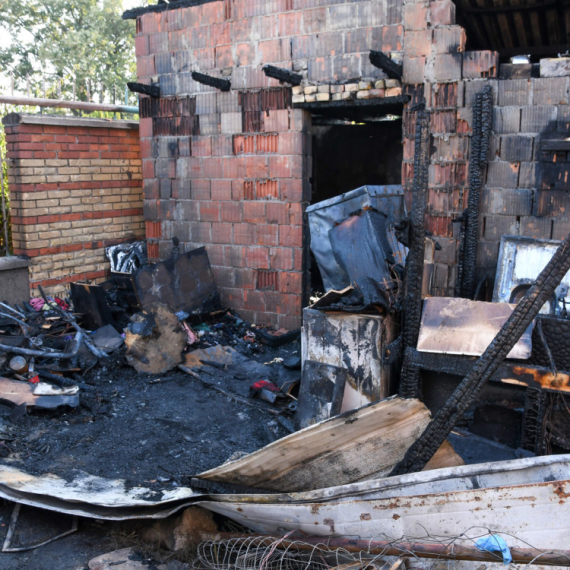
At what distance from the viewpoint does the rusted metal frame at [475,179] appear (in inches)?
227

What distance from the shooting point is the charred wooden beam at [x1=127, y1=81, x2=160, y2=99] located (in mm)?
7926

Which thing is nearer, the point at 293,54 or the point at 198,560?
the point at 198,560

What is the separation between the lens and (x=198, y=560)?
3.51m

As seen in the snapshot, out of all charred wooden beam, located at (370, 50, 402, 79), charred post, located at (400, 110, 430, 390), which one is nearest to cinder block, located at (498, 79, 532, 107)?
charred wooden beam, located at (370, 50, 402, 79)

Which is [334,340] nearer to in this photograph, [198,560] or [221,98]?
[198,560]

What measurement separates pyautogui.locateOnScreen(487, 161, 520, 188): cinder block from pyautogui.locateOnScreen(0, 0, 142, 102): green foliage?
17.9 m

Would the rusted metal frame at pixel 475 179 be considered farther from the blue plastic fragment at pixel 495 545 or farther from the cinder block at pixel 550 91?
the blue plastic fragment at pixel 495 545

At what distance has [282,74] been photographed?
6781 mm

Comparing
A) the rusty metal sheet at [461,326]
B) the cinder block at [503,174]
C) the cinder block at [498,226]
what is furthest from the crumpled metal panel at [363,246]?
the rusty metal sheet at [461,326]

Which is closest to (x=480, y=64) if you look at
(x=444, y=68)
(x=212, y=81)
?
(x=444, y=68)

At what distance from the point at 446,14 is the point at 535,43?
7.21ft

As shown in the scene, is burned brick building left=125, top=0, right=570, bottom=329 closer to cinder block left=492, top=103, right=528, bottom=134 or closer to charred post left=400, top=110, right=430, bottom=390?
cinder block left=492, top=103, right=528, bottom=134

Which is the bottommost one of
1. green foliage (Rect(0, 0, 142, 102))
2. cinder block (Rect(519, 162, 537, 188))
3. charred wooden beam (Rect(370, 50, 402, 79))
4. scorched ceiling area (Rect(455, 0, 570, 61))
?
cinder block (Rect(519, 162, 537, 188))

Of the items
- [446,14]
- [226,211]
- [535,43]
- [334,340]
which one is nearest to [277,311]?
[226,211]
